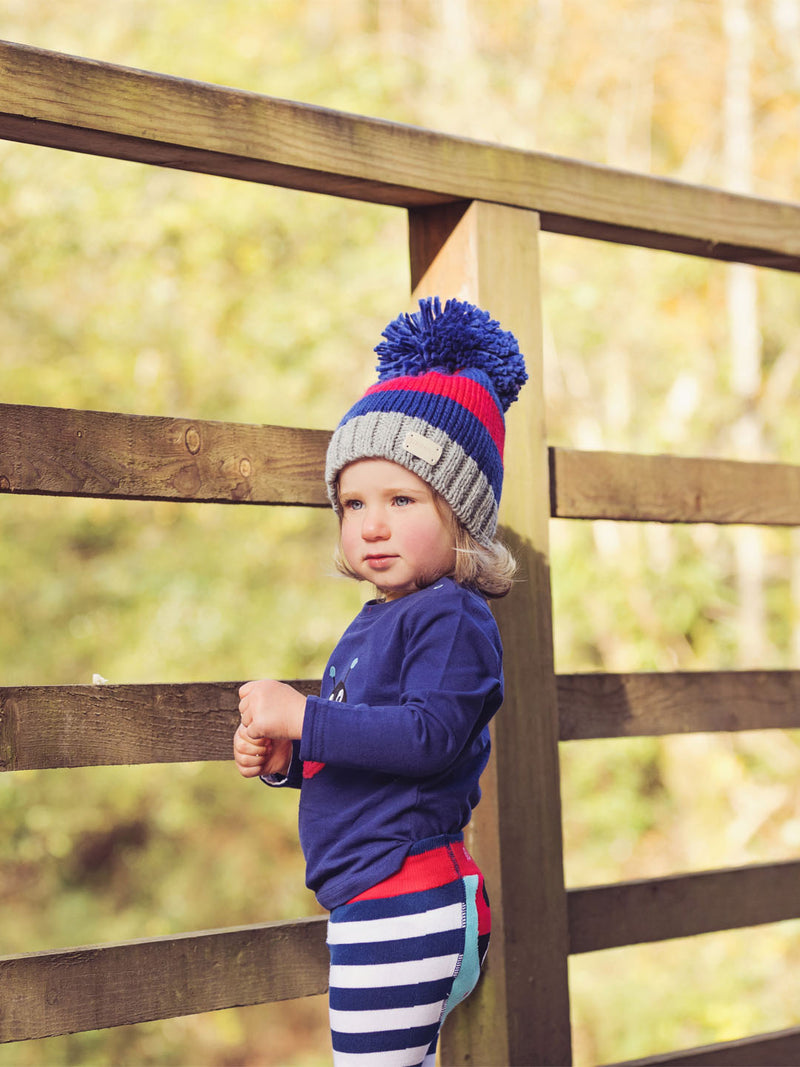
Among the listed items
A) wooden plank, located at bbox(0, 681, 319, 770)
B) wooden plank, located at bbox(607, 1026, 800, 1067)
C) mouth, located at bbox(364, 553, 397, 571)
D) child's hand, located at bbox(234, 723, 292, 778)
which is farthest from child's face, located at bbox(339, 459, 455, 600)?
wooden plank, located at bbox(607, 1026, 800, 1067)

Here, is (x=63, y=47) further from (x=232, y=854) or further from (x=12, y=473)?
(x=12, y=473)

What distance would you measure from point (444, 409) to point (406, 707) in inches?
16.7

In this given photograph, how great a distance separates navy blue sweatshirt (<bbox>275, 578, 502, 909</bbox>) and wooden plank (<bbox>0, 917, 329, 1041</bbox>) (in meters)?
0.36

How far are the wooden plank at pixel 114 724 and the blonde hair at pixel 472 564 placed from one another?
0.35m

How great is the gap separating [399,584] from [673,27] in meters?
7.69

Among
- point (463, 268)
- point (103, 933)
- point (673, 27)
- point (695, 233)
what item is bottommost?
point (103, 933)

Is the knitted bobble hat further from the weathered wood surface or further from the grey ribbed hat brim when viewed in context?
the weathered wood surface

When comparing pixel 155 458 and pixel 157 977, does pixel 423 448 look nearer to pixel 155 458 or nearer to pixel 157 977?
pixel 155 458

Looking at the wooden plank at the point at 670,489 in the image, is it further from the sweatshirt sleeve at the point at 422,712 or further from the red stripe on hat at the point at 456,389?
the sweatshirt sleeve at the point at 422,712

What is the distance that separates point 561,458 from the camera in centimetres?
216

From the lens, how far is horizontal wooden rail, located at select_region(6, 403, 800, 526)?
5.64ft

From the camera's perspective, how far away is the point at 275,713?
1438 mm

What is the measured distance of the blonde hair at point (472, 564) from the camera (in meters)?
1.60

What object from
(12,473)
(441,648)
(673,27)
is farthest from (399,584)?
(673,27)
